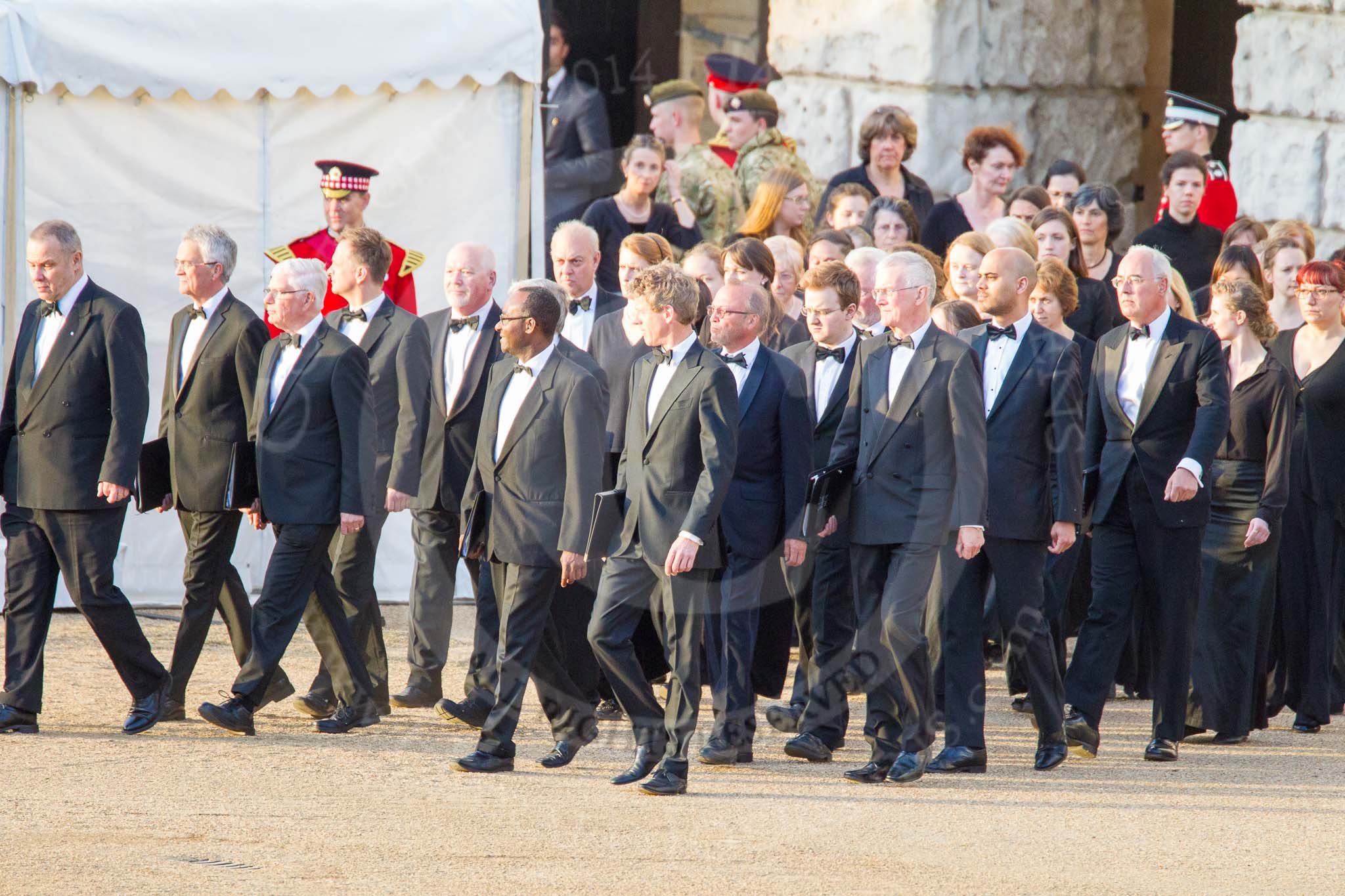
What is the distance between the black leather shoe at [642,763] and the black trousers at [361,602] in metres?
1.38

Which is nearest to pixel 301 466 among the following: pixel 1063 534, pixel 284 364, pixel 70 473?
pixel 284 364

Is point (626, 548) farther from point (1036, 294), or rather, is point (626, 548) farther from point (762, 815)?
point (1036, 294)

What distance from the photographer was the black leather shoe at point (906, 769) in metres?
6.88

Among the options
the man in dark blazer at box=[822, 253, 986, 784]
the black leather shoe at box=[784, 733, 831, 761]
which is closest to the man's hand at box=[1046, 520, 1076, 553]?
the man in dark blazer at box=[822, 253, 986, 784]

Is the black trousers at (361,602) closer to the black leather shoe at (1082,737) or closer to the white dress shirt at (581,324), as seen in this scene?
the white dress shirt at (581,324)

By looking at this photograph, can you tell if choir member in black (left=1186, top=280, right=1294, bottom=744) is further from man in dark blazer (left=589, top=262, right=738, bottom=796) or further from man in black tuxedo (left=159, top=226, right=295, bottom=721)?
man in black tuxedo (left=159, top=226, right=295, bottom=721)

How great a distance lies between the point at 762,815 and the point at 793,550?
3.70ft

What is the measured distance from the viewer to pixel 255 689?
7.34 m

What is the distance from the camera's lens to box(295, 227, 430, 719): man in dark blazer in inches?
306

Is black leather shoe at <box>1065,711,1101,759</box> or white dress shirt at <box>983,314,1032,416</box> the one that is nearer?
white dress shirt at <box>983,314,1032,416</box>

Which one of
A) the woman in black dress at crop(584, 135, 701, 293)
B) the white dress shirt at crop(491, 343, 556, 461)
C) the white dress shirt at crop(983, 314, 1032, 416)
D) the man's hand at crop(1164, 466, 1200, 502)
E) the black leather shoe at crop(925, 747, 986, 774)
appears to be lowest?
the black leather shoe at crop(925, 747, 986, 774)

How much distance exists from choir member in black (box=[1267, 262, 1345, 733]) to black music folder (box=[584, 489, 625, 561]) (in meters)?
2.88

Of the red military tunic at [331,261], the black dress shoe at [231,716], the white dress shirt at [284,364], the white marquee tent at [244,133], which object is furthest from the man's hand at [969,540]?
the white marquee tent at [244,133]

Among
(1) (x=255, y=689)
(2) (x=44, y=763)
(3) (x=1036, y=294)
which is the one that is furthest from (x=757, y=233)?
(2) (x=44, y=763)
